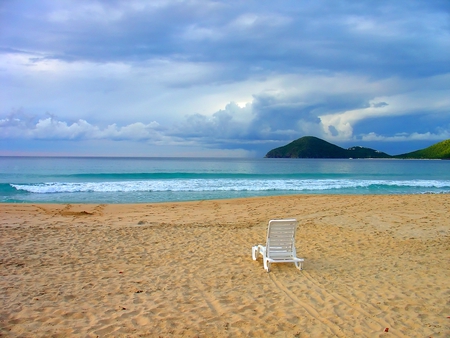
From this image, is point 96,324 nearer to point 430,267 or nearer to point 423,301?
point 423,301

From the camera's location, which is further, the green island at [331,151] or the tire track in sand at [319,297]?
the green island at [331,151]

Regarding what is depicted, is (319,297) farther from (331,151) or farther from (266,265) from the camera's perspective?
(331,151)

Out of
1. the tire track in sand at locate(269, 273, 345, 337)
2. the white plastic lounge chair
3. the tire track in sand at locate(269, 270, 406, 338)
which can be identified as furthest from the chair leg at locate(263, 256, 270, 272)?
the tire track in sand at locate(269, 273, 345, 337)

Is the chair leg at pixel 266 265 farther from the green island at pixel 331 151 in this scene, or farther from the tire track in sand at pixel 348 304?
the green island at pixel 331 151

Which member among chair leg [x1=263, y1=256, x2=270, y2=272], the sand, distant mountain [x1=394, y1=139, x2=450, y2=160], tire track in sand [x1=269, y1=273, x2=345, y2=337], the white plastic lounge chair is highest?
distant mountain [x1=394, y1=139, x2=450, y2=160]

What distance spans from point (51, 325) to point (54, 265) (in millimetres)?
3041

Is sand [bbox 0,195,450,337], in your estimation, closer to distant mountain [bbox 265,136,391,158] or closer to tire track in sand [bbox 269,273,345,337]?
tire track in sand [bbox 269,273,345,337]

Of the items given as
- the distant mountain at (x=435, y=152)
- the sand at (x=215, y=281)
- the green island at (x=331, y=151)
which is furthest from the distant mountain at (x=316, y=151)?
the sand at (x=215, y=281)

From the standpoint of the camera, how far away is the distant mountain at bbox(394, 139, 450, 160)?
152 m

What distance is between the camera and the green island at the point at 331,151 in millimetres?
158750

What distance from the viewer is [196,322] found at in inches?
185

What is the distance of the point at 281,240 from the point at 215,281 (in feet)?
6.16

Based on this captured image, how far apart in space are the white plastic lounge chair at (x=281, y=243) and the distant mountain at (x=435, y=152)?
17191 centimetres

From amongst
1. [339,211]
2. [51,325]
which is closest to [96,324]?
[51,325]
